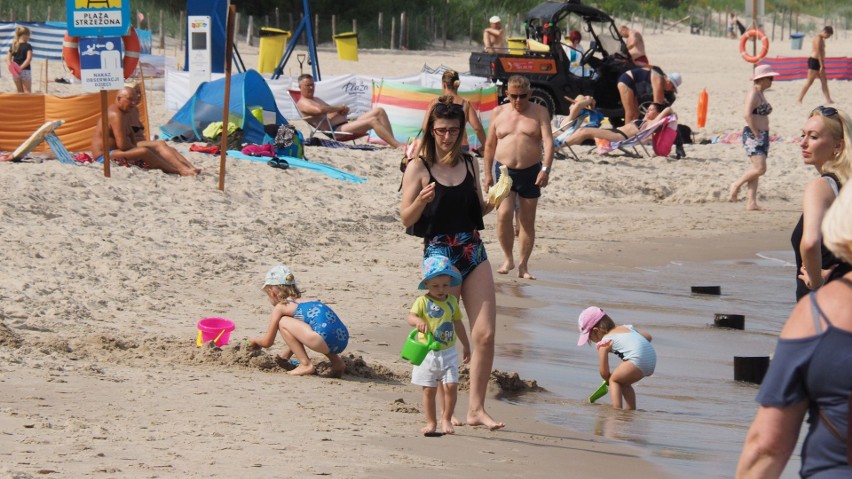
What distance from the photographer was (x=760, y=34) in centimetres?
2352

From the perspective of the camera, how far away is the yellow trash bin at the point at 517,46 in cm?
2070

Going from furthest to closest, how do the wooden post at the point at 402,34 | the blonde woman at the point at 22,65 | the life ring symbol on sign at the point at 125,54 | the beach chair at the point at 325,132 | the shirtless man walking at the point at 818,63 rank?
the wooden post at the point at 402,34, the shirtless man walking at the point at 818,63, the blonde woman at the point at 22,65, the beach chair at the point at 325,132, the life ring symbol on sign at the point at 125,54

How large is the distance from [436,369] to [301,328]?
123 centimetres

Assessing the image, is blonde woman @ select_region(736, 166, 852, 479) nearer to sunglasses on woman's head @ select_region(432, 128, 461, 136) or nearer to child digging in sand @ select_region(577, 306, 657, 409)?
sunglasses on woman's head @ select_region(432, 128, 461, 136)

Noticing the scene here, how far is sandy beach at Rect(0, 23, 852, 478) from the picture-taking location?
4.98m

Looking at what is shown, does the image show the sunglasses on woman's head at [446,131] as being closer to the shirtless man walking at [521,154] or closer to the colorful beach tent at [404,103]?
the shirtless man walking at [521,154]

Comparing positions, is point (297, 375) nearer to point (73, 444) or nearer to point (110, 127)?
point (73, 444)

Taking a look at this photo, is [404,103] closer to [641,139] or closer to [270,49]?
[641,139]

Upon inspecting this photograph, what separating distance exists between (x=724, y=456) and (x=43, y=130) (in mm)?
8931

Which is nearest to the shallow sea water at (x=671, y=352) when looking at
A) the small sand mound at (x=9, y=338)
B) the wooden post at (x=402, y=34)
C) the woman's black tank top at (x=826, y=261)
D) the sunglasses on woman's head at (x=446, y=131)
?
the woman's black tank top at (x=826, y=261)

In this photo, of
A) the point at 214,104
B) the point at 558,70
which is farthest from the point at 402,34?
the point at 214,104

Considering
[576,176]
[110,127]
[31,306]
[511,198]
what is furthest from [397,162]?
[31,306]

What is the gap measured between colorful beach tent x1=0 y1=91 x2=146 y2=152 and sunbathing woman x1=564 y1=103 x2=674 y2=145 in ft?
22.0

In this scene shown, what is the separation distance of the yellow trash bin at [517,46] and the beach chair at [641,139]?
9.32ft
